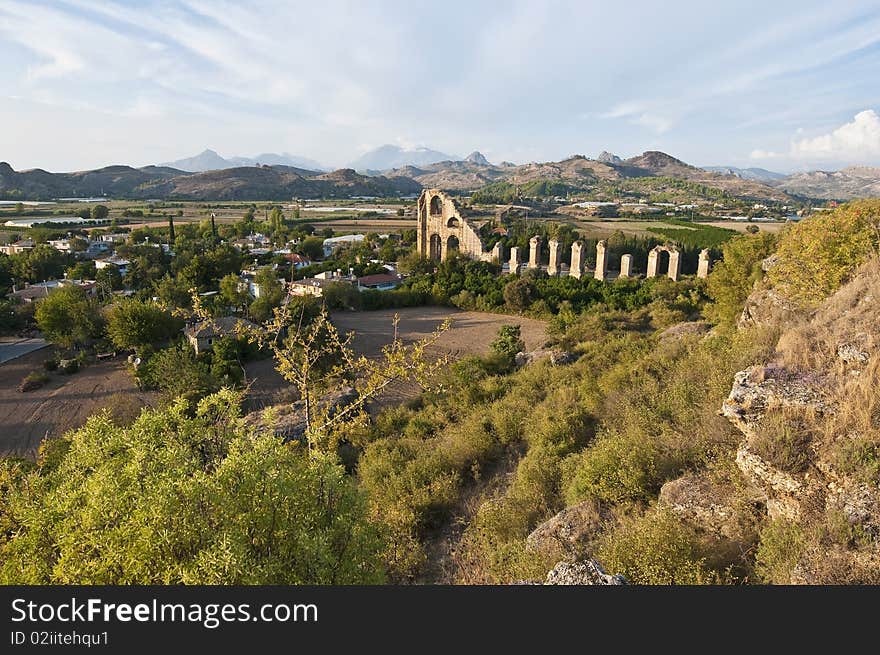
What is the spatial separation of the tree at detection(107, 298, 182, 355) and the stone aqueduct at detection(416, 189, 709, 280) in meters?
22.9

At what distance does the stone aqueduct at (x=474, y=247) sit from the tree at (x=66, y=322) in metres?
25.5

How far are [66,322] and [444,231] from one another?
27.4 m

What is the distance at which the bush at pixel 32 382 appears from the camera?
18844 millimetres

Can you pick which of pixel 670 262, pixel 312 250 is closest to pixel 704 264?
pixel 670 262

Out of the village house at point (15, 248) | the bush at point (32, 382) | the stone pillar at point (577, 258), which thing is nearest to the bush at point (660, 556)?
the bush at point (32, 382)

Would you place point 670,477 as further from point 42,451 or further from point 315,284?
point 315,284

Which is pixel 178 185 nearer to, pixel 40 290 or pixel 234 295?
pixel 40 290

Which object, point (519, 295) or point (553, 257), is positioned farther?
point (553, 257)

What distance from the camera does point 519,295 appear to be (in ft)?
96.3

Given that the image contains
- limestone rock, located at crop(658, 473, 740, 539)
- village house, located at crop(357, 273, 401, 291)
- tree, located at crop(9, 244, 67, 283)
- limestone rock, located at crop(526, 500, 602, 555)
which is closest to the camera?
limestone rock, located at crop(658, 473, 740, 539)

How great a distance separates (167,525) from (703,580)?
5.03 metres

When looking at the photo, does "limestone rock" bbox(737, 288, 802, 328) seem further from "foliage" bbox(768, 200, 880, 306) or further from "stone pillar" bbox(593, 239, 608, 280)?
"stone pillar" bbox(593, 239, 608, 280)

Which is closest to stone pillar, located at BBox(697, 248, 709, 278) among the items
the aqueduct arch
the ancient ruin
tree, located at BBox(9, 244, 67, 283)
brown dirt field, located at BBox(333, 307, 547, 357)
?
the ancient ruin

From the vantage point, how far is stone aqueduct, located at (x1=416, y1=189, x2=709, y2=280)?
109 feet
